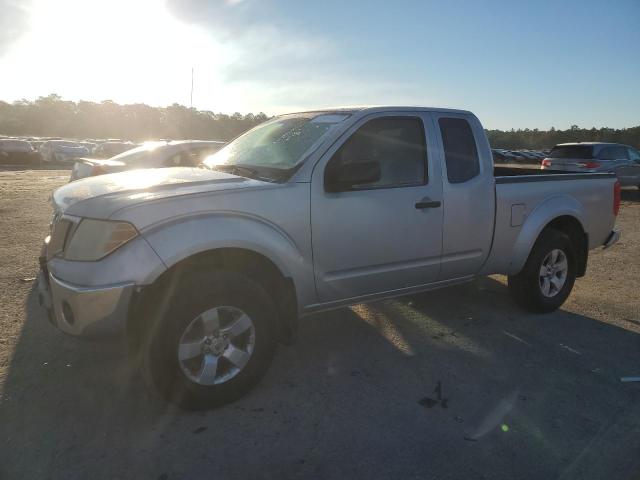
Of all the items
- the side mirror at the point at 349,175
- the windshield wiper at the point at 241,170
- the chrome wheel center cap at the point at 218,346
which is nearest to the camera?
the chrome wheel center cap at the point at 218,346

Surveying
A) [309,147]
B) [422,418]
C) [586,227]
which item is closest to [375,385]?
[422,418]

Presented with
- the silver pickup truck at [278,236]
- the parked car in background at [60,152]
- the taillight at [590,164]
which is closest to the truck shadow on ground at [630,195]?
the taillight at [590,164]

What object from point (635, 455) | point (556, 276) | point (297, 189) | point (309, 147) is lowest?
point (635, 455)

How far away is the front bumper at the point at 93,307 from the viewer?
263cm

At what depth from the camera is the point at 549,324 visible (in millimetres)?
4555

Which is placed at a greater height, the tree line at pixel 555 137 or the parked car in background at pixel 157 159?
the tree line at pixel 555 137

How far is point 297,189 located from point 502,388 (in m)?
1.95

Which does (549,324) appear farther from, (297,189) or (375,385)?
(297,189)

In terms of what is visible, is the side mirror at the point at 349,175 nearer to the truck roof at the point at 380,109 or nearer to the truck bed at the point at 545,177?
the truck roof at the point at 380,109

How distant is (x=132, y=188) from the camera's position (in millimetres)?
3014

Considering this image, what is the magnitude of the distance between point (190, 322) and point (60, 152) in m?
30.5

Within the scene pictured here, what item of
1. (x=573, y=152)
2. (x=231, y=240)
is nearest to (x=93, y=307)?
(x=231, y=240)

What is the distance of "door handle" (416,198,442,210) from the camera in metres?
3.72

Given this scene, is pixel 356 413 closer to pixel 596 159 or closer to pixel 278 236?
pixel 278 236
